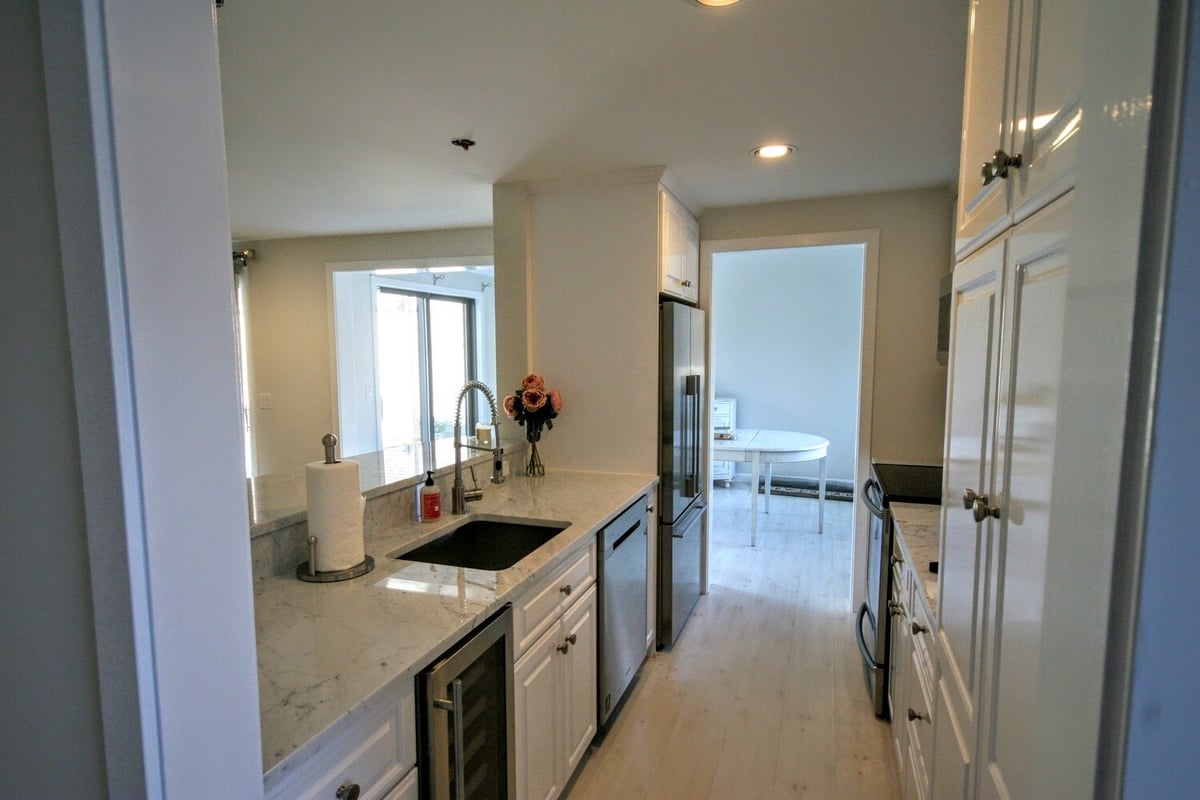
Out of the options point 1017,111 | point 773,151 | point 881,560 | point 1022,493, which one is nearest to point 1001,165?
point 1017,111

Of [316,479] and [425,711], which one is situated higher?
[316,479]

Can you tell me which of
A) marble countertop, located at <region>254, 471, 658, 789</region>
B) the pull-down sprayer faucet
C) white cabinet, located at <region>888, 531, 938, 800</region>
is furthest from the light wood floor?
the pull-down sprayer faucet

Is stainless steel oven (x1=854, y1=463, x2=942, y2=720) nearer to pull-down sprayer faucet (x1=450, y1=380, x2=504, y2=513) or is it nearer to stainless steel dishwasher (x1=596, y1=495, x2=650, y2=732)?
stainless steel dishwasher (x1=596, y1=495, x2=650, y2=732)

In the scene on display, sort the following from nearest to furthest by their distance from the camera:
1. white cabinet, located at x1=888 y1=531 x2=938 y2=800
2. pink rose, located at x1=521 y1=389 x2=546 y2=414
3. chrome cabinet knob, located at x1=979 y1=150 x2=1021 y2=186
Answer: chrome cabinet knob, located at x1=979 y1=150 x2=1021 y2=186, white cabinet, located at x1=888 y1=531 x2=938 y2=800, pink rose, located at x1=521 y1=389 x2=546 y2=414

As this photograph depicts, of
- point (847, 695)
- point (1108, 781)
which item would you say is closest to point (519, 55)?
point (1108, 781)

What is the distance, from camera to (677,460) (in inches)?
116

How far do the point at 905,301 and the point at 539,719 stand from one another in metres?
2.68

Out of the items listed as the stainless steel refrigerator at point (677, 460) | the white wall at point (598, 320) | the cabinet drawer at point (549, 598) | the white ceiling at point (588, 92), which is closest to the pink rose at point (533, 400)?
the white wall at point (598, 320)

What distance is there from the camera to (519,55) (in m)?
1.64

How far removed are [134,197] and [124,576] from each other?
350mm

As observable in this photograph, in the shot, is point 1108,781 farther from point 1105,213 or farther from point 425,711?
point 425,711

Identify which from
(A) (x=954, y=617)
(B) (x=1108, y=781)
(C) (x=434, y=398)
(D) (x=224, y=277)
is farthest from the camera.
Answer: (C) (x=434, y=398)

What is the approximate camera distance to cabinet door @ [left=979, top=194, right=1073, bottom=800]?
627 mm

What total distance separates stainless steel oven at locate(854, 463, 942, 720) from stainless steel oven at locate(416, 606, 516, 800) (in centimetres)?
154
